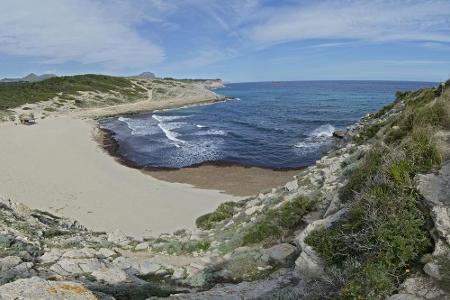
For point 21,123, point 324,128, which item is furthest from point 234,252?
point 21,123

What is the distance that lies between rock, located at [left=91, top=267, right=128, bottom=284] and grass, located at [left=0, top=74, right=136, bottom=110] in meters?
65.9

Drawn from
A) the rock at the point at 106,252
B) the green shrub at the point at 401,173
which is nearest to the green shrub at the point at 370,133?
the green shrub at the point at 401,173

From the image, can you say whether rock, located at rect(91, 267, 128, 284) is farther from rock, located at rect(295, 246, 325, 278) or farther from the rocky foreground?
rock, located at rect(295, 246, 325, 278)

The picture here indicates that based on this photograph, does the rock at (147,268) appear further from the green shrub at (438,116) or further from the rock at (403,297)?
the green shrub at (438,116)

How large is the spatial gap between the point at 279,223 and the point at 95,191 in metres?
17.4

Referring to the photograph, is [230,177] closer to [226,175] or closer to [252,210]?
[226,175]

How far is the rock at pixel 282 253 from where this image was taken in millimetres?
9570

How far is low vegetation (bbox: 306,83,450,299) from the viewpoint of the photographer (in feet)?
18.9

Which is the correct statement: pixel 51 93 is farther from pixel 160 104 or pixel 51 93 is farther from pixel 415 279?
pixel 415 279

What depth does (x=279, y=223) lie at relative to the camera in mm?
12172

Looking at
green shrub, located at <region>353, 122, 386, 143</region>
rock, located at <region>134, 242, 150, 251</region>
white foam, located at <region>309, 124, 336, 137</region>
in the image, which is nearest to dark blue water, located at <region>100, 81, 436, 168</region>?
white foam, located at <region>309, 124, 336, 137</region>

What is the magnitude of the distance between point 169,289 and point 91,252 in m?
4.20

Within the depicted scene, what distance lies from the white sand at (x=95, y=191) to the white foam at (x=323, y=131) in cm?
2549

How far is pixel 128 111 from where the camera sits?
80.6 metres
